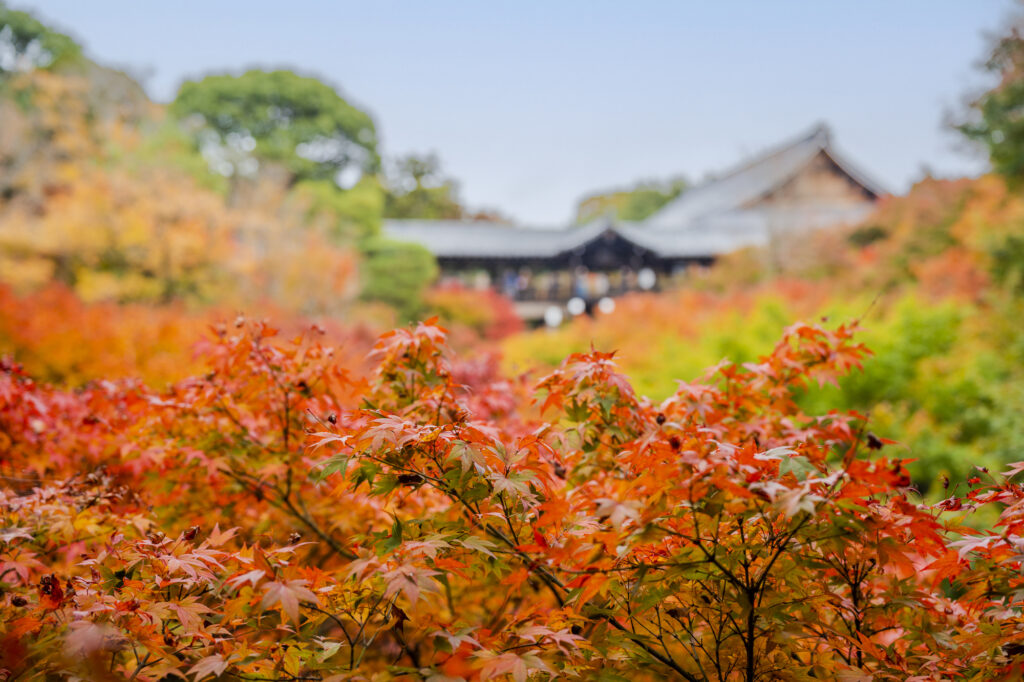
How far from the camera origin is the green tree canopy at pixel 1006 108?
10.2m

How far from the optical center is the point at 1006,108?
10500 millimetres

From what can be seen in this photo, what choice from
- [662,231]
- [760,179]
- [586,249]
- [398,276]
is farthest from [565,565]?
[760,179]

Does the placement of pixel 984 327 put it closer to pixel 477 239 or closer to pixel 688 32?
pixel 477 239

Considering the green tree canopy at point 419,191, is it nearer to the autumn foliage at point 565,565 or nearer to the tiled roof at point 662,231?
the tiled roof at point 662,231

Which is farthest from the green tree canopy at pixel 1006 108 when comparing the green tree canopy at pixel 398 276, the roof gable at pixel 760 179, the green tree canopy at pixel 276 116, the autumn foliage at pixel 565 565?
the green tree canopy at pixel 276 116

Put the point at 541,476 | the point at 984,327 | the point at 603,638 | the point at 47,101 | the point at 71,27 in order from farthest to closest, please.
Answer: the point at 71,27
the point at 47,101
the point at 984,327
the point at 541,476
the point at 603,638

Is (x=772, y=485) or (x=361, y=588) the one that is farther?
(x=361, y=588)

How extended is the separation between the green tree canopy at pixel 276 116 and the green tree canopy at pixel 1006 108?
67.3 ft

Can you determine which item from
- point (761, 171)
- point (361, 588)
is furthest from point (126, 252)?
point (761, 171)

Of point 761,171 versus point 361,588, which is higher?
point 761,171

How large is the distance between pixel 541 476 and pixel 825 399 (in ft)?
21.8

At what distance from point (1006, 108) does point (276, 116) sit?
2425 centimetres

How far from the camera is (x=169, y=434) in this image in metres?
2.54

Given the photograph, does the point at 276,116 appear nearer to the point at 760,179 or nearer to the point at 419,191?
the point at 419,191
